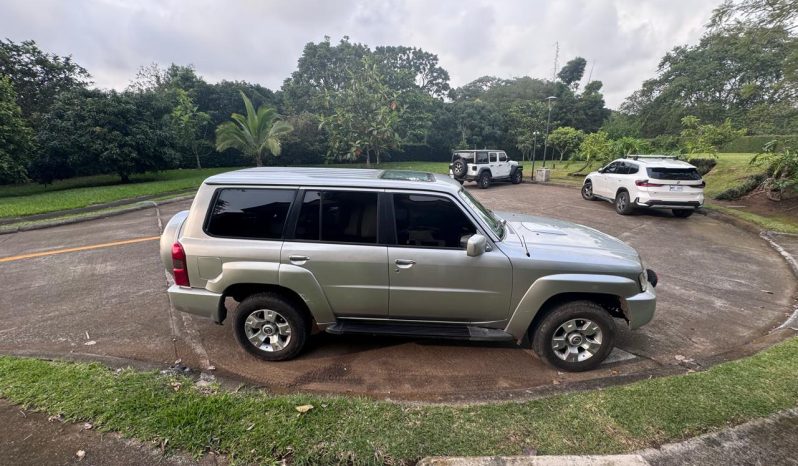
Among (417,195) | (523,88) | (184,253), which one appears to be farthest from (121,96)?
(523,88)

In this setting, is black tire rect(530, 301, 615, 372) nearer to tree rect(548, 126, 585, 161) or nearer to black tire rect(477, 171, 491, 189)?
black tire rect(477, 171, 491, 189)

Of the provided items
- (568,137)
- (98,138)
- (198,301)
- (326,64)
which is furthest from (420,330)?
(326,64)

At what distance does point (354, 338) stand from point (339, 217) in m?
1.49

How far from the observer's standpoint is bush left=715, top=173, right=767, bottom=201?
1225 centimetres

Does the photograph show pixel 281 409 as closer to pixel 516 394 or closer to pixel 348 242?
pixel 348 242

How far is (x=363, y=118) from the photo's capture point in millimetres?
26641

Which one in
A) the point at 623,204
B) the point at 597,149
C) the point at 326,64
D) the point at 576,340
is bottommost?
the point at 576,340

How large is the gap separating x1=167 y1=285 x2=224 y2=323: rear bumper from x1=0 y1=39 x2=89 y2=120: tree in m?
25.0

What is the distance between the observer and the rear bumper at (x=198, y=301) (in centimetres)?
347

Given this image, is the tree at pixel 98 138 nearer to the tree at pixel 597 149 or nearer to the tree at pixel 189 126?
the tree at pixel 189 126

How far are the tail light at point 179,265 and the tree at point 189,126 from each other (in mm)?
22176

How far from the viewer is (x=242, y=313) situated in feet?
11.4

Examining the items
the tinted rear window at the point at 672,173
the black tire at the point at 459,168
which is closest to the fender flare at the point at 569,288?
the tinted rear window at the point at 672,173

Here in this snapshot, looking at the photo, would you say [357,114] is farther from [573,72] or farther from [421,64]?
[573,72]
